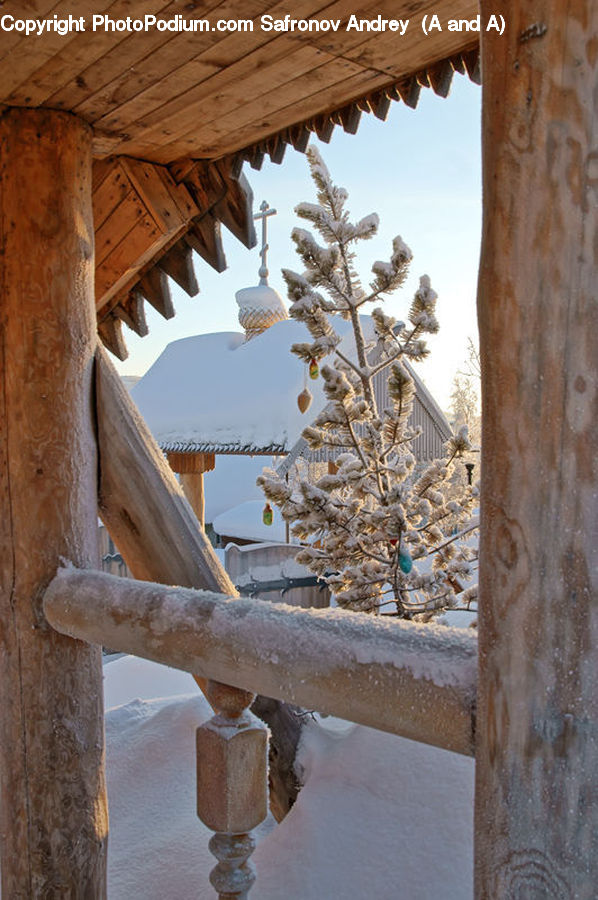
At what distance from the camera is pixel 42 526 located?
6.56 feet

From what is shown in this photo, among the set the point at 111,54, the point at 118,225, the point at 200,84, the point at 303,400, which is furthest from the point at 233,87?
the point at 303,400

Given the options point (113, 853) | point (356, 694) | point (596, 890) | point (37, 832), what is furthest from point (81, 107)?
point (113, 853)

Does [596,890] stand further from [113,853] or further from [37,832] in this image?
[113,853]

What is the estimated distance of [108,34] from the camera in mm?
1697

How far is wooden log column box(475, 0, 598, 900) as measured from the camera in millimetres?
765

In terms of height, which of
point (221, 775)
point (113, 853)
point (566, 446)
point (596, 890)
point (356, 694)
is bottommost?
point (113, 853)

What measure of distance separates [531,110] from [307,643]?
30.4 inches

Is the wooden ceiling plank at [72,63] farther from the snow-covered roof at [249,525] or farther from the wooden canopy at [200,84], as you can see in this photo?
the snow-covered roof at [249,525]

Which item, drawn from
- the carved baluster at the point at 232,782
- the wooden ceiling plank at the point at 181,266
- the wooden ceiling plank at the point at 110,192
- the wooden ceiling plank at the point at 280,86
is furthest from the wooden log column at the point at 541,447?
the wooden ceiling plank at the point at 181,266

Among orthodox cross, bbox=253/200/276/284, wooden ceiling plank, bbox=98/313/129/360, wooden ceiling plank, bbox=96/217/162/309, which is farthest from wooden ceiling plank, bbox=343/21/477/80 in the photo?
orthodox cross, bbox=253/200/276/284

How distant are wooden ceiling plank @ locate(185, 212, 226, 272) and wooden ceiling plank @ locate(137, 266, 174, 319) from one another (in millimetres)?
339

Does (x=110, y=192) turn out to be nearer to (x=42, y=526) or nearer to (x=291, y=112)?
(x=291, y=112)

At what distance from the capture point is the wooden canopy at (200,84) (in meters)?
1.68

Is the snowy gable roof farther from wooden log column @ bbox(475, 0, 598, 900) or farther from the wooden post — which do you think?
wooden log column @ bbox(475, 0, 598, 900)
